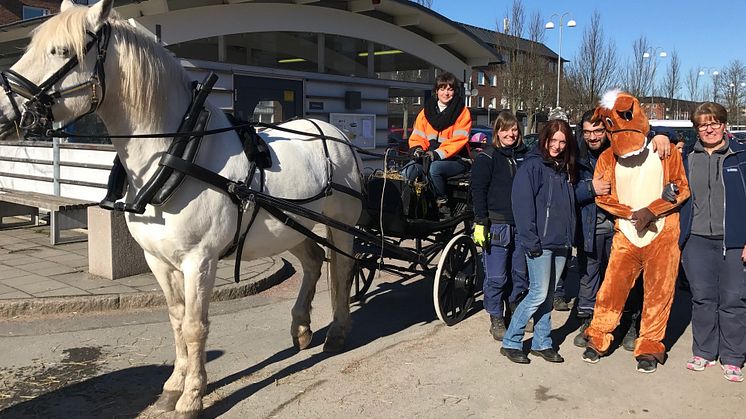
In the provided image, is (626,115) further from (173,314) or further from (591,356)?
(173,314)

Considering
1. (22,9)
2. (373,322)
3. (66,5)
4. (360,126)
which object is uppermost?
(22,9)

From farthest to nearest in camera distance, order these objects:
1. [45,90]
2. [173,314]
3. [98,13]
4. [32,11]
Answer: [32,11], [173,314], [98,13], [45,90]

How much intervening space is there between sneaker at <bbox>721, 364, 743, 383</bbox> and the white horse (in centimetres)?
336

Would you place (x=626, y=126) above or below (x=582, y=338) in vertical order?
above

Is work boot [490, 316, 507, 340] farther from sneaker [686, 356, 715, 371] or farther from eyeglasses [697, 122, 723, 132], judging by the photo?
eyeglasses [697, 122, 723, 132]

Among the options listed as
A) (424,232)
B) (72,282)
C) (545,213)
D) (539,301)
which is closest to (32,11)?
(72,282)

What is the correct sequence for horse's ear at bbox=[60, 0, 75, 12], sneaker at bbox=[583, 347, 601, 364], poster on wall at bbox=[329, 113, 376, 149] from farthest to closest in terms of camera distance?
poster on wall at bbox=[329, 113, 376, 149] < sneaker at bbox=[583, 347, 601, 364] < horse's ear at bbox=[60, 0, 75, 12]

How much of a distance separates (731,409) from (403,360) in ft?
7.52

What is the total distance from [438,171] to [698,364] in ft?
8.91

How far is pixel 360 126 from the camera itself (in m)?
11.8

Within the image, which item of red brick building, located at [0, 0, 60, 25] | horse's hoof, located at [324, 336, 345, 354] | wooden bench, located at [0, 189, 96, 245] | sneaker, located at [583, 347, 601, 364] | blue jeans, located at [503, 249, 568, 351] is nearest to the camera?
blue jeans, located at [503, 249, 568, 351]

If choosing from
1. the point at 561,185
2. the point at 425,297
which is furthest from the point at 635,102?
the point at 425,297

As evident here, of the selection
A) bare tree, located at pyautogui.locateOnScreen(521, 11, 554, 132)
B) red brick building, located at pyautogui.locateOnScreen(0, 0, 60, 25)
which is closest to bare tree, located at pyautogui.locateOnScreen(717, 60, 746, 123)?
bare tree, located at pyautogui.locateOnScreen(521, 11, 554, 132)

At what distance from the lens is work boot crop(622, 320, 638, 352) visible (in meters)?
5.21
